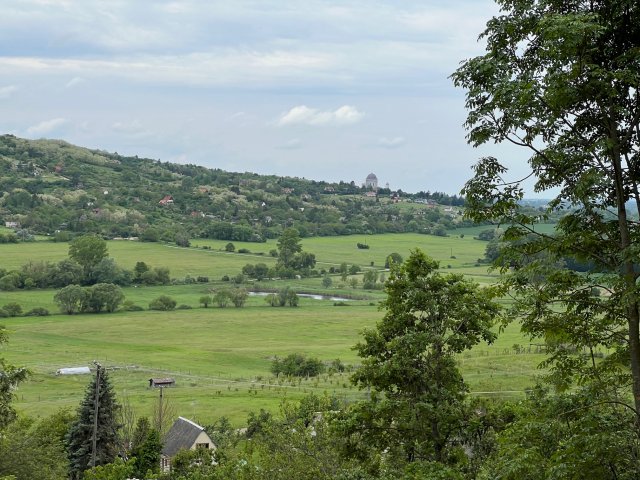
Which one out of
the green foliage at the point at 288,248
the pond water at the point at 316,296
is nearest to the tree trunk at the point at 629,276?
the pond water at the point at 316,296

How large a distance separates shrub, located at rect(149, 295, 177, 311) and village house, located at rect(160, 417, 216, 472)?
67.4m

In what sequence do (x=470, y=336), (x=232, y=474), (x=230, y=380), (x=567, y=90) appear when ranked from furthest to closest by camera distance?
(x=230, y=380), (x=232, y=474), (x=470, y=336), (x=567, y=90)

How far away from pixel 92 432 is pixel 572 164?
2850cm

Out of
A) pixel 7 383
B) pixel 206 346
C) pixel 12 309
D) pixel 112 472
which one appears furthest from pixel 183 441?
pixel 12 309

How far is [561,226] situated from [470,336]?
5570 millimetres

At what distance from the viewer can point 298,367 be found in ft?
216

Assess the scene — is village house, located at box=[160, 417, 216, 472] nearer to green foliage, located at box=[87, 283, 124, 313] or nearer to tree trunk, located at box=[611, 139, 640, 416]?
tree trunk, located at box=[611, 139, 640, 416]

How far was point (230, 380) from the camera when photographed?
62906 mm

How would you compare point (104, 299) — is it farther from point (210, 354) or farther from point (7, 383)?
point (7, 383)

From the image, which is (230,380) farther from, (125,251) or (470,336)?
(125,251)

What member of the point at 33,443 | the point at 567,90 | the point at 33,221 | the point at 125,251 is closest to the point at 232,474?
the point at 567,90

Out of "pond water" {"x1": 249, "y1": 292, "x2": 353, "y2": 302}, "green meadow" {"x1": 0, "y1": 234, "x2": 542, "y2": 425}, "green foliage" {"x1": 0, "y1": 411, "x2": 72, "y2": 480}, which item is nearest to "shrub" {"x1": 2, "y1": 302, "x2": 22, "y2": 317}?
"green meadow" {"x1": 0, "y1": 234, "x2": 542, "y2": 425}

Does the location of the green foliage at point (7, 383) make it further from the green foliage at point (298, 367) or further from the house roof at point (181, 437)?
the green foliage at point (298, 367)

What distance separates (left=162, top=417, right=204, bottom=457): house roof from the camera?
37.0 m
